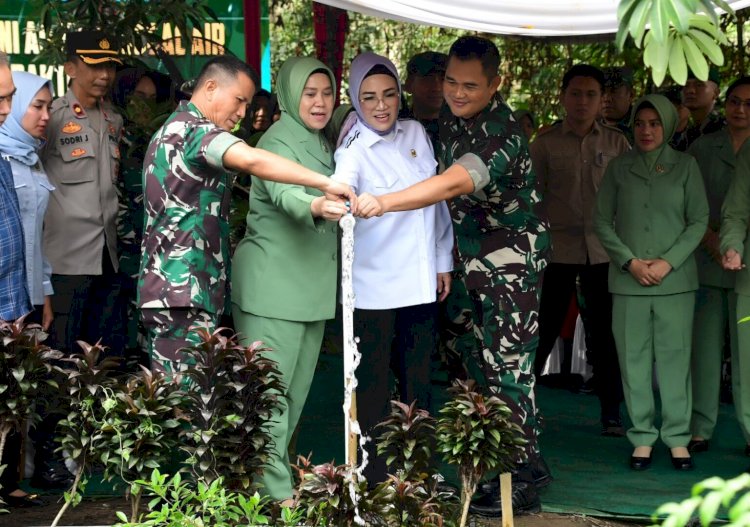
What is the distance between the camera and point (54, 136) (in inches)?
195

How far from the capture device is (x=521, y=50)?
10.0m

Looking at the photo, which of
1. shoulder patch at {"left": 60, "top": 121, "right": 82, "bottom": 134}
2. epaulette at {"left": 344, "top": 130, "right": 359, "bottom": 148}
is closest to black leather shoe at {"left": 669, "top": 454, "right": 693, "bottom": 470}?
epaulette at {"left": 344, "top": 130, "right": 359, "bottom": 148}

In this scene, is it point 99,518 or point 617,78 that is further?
point 617,78

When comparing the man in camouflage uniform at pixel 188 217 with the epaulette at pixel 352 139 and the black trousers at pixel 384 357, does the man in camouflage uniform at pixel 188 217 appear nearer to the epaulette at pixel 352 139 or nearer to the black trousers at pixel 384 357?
the epaulette at pixel 352 139

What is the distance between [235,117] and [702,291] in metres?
2.78

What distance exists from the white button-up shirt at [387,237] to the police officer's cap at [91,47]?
1.23 meters

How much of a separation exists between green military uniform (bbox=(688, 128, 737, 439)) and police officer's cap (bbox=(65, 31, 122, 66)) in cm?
292

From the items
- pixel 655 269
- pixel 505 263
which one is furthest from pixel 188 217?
pixel 655 269

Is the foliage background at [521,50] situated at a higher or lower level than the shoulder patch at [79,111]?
higher

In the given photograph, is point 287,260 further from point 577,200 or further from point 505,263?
point 577,200

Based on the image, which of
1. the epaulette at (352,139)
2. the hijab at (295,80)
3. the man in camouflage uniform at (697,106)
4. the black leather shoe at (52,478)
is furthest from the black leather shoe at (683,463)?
the black leather shoe at (52,478)

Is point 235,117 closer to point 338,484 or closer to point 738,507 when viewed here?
point 338,484

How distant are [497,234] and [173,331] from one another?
1.41m

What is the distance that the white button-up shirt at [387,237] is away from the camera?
434 cm
